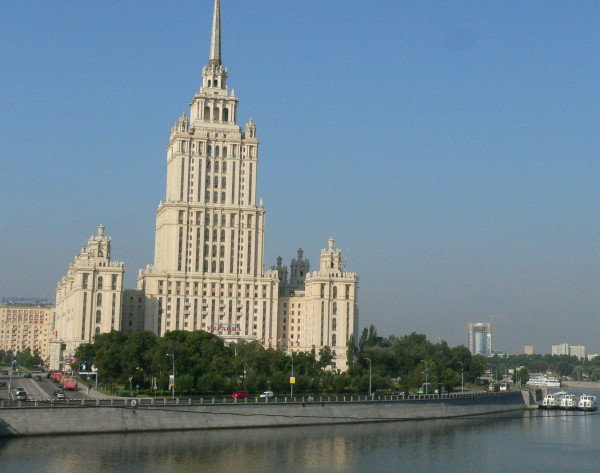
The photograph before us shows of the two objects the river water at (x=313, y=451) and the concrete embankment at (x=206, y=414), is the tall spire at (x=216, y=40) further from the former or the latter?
the river water at (x=313, y=451)

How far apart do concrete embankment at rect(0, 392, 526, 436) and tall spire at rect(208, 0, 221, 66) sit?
8321 centimetres

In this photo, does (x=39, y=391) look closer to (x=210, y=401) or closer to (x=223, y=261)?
(x=210, y=401)

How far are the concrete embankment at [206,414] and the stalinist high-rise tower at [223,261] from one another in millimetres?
50724

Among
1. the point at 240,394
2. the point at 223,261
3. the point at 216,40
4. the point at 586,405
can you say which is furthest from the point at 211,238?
the point at 586,405

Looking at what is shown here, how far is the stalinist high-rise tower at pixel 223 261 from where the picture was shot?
170 m

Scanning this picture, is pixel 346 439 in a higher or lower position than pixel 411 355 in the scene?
lower

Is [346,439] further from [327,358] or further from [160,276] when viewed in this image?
[160,276]

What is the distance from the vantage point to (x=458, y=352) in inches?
7200

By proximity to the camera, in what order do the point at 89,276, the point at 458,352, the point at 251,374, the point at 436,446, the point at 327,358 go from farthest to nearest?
the point at 458,352, the point at 89,276, the point at 327,358, the point at 251,374, the point at 436,446

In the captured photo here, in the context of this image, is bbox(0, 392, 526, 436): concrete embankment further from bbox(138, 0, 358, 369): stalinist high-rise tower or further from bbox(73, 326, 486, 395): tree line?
bbox(138, 0, 358, 369): stalinist high-rise tower

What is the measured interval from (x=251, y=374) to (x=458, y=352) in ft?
229

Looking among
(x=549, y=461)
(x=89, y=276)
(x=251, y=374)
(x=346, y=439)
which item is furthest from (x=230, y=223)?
(x=549, y=461)

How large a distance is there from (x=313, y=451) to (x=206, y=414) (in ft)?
53.9

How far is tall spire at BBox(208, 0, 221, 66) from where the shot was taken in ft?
600
